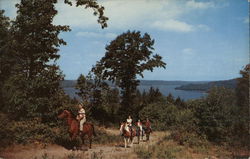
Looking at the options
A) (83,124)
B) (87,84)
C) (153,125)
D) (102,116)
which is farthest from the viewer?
(87,84)

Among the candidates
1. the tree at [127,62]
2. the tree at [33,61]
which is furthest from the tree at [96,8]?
the tree at [127,62]

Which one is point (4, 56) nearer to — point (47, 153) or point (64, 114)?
point (64, 114)

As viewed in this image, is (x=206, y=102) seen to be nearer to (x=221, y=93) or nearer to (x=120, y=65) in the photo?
(x=221, y=93)

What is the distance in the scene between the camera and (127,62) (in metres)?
38.5

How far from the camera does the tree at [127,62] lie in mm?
39219

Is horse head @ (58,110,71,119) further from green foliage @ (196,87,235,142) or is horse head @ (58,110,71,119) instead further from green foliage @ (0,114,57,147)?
green foliage @ (196,87,235,142)

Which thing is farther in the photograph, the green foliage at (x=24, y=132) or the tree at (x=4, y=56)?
the tree at (x=4, y=56)

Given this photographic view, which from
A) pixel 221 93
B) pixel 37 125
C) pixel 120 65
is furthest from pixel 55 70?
pixel 120 65

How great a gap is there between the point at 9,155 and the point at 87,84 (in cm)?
2666

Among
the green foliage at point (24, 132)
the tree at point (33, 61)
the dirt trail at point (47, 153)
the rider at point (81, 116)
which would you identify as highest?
the tree at point (33, 61)

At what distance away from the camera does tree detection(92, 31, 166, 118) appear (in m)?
39.2

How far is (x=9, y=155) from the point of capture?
15.9m

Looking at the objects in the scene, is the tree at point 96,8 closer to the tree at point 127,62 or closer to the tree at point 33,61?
the tree at point 33,61

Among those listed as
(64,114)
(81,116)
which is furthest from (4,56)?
(81,116)
